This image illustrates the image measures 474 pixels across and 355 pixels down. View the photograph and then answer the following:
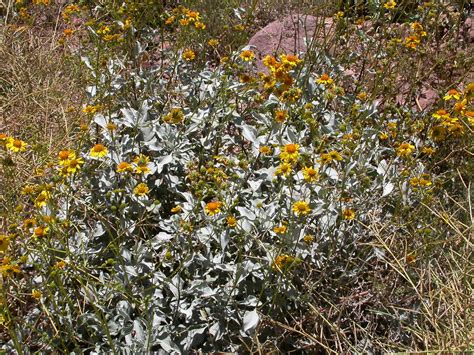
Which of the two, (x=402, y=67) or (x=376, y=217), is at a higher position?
(x=402, y=67)

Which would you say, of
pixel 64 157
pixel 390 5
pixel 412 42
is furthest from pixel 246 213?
pixel 390 5

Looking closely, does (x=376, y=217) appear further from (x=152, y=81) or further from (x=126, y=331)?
(x=152, y=81)

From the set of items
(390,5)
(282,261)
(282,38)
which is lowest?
(282,261)

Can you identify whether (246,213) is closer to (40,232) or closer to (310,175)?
(310,175)

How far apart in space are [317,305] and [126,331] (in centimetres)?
77

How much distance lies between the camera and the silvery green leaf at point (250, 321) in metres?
1.98

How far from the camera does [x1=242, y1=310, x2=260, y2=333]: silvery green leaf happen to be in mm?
1980

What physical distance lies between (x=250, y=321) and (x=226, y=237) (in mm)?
324

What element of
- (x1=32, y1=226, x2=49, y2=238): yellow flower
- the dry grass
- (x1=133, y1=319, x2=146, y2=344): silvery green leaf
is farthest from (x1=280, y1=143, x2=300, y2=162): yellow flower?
the dry grass

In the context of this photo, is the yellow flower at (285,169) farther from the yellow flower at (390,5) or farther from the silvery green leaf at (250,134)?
the yellow flower at (390,5)

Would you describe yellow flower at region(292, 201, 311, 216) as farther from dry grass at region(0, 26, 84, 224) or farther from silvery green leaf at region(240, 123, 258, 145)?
dry grass at region(0, 26, 84, 224)

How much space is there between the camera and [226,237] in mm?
2102

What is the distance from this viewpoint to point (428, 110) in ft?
10.2

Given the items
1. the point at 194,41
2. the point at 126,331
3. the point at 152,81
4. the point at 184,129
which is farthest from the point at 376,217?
the point at 194,41
